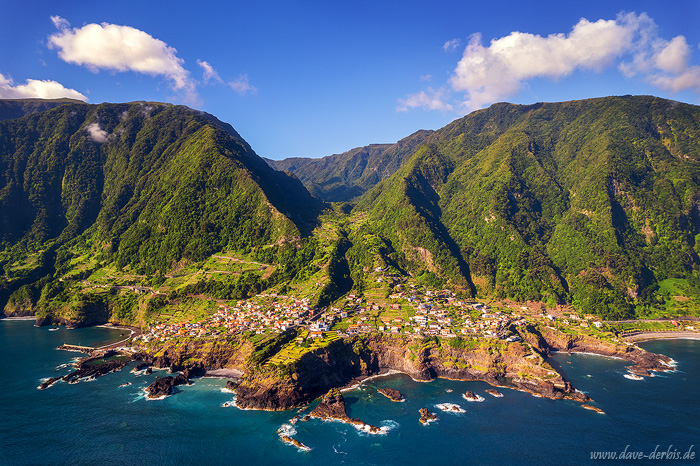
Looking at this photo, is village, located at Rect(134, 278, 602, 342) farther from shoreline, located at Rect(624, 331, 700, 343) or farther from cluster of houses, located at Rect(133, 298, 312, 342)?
shoreline, located at Rect(624, 331, 700, 343)

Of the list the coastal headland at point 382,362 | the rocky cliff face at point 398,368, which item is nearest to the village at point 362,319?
the coastal headland at point 382,362

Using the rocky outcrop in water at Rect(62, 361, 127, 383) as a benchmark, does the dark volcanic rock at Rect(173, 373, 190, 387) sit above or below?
below

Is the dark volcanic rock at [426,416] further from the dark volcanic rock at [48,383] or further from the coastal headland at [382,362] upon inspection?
the dark volcanic rock at [48,383]

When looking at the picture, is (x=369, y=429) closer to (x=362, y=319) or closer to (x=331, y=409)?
(x=331, y=409)

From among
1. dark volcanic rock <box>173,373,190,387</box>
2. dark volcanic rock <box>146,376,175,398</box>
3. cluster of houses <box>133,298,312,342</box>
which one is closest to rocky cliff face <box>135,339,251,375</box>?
dark volcanic rock <box>173,373,190,387</box>

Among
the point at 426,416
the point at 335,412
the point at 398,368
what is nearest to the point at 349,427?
the point at 335,412
